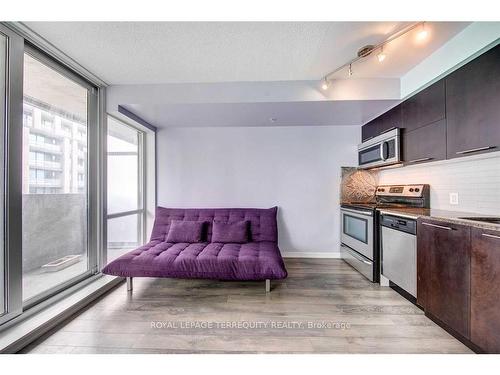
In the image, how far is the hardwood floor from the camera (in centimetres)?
154

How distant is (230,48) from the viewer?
6.27 feet

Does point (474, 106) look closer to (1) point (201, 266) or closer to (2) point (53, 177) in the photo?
(1) point (201, 266)

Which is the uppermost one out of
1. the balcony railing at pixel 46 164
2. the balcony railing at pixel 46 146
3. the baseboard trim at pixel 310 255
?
the balcony railing at pixel 46 146

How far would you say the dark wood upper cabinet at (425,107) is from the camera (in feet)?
6.63

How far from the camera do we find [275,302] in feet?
6.97

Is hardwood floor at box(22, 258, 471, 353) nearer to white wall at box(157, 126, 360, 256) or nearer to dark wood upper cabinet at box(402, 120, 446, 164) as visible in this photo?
white wall at box(157, 126, 360, 256)

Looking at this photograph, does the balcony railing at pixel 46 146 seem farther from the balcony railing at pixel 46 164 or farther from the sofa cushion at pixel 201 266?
the sofa cushion at pixel 201 266

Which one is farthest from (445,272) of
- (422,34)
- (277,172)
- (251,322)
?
(277,172)

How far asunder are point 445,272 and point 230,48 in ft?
8.06

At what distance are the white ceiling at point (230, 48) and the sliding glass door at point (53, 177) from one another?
1.11 ft

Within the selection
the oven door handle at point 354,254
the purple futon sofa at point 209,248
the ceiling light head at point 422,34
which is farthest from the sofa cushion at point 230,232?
the ceiling light head at point 422,34
